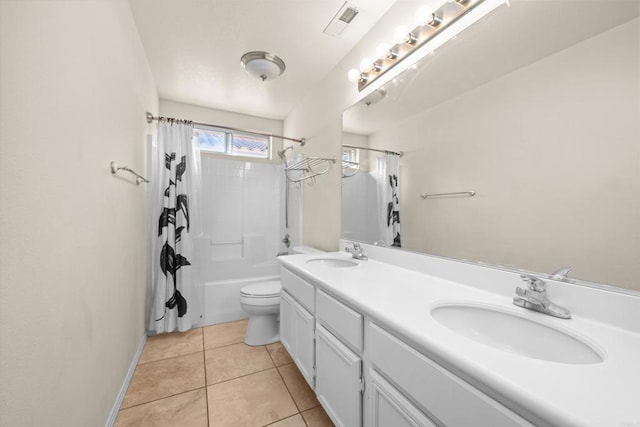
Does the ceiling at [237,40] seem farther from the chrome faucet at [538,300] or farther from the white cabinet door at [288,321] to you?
the white cabinet door at [288,321]

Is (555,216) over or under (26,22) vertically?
under

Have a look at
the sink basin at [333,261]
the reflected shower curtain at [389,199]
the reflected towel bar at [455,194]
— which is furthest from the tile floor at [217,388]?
the reflected towel bar at [455,194]

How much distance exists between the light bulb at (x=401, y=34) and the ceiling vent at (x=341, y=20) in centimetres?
34

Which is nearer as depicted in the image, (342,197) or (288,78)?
(342,197)

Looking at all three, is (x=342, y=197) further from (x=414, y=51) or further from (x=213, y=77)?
(x=213, y=77)

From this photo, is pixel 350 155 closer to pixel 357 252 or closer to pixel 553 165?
pixel 357 252

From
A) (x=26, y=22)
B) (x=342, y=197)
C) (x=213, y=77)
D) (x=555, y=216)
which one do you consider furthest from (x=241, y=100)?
(x=555, y=216)

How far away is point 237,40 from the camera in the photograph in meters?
1.87

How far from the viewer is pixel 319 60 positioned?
2.10 metres

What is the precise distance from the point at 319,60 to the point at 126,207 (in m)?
1.82

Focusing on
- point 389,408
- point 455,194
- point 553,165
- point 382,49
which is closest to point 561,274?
point 553,165

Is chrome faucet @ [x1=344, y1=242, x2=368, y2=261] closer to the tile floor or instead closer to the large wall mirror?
the large wall mirror

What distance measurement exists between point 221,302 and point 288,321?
132 cm

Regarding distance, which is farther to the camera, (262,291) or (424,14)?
(262,291)
